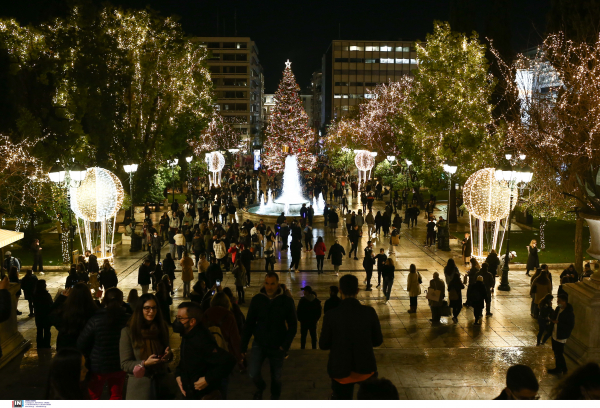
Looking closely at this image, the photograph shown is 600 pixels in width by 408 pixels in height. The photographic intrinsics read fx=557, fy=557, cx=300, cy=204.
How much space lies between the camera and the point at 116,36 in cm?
2709

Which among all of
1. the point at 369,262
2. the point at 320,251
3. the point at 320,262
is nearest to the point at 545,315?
the point at 369,262

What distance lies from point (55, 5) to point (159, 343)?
24.6 meters

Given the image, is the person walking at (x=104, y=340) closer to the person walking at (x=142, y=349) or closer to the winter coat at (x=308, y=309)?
the person walking at (x=142, y=349)

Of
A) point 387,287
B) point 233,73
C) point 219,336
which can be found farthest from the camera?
point 233,73

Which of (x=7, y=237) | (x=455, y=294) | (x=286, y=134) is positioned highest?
(x=286, y=134)

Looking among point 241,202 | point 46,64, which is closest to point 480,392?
point 46,64

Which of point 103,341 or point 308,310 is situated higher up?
point 103,341

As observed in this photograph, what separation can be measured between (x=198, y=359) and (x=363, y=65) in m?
120

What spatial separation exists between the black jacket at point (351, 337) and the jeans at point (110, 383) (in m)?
2.20

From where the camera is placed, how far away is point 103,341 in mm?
5641

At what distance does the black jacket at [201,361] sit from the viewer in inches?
199

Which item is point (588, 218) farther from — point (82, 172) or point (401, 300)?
point (82, 172)

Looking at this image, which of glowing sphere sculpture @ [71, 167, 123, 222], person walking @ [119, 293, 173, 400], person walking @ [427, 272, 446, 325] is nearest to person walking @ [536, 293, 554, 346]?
person walking @ [427, 272, 446, 325]

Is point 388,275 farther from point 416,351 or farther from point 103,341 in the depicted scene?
point 103,341
